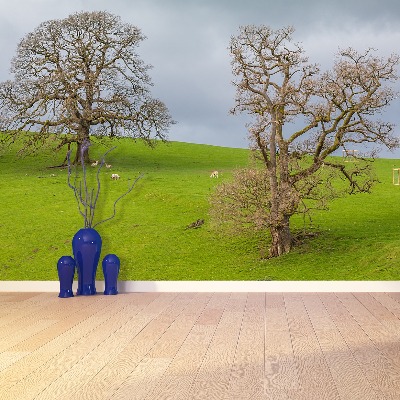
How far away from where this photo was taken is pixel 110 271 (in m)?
5.73

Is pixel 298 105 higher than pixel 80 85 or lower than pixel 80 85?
lower

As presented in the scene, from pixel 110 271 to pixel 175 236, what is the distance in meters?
7.89

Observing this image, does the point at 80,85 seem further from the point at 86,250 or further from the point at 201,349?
the point at 201,349

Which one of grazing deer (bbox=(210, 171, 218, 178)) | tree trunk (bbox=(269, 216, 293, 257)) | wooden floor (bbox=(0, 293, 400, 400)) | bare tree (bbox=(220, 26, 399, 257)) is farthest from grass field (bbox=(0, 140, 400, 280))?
wooden floor (bbox=(0, 293, 400, 400))

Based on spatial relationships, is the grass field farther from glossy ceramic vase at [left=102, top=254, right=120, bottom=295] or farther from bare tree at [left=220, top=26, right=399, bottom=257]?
glossy ceramic vase at [left=102, top=254, right=120, bottom=295]

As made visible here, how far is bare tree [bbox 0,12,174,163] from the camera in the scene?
18141 mm

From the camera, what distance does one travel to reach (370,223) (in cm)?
1412

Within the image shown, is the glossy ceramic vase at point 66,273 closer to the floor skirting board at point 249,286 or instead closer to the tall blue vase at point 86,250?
the tall blue vase at point 86,250

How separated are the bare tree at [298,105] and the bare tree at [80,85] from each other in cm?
821

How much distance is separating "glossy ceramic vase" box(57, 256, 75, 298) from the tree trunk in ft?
20.3

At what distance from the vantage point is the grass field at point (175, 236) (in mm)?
11406

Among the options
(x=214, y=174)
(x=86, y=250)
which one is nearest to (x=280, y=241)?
(x=86, y=250)

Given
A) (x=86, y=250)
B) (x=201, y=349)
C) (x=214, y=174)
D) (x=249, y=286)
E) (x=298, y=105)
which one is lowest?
(x=249, y=286)

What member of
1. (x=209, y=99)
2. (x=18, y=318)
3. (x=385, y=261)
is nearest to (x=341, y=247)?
(x=385, y=261)
